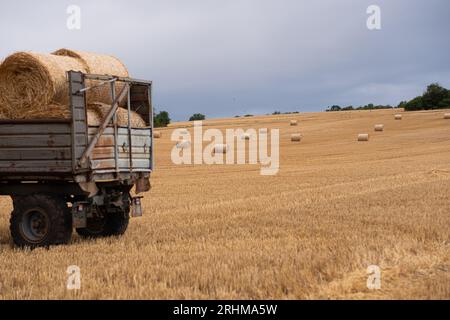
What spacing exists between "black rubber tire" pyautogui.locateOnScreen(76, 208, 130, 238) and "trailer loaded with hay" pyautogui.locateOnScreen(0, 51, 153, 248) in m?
0.75

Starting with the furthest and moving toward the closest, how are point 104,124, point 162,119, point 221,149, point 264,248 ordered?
point 162,119, point 221,149, point 104,124, point 264,248

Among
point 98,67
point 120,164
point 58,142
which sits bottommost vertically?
point 120,164

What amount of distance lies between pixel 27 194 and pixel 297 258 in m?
4.54

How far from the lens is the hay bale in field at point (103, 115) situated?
944 centimetres

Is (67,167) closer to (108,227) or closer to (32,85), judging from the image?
(32,85)

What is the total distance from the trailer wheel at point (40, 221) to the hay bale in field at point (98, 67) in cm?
171

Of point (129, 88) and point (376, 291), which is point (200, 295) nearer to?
point (376, 291)

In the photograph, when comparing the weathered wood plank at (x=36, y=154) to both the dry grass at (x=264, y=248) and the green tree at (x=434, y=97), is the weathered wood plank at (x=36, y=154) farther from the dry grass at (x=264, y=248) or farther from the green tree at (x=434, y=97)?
the green tree at (x=434, y=97)

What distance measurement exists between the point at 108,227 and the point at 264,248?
11.4 feet

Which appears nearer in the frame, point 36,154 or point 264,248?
point 264,248

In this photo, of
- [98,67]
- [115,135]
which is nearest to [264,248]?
[115,135]

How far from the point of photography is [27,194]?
9.61m

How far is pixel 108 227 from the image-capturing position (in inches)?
424

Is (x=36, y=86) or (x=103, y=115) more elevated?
(x=36, y=86)
